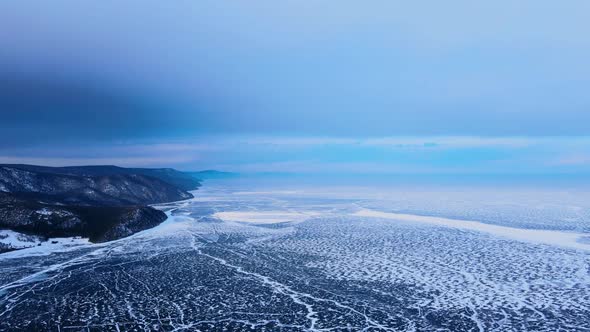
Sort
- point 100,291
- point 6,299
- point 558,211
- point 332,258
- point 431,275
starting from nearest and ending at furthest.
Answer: point 6,299
point 100,291
point 431,275
point 332,258
point 558,211

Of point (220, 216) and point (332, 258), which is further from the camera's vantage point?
point (220, 216)

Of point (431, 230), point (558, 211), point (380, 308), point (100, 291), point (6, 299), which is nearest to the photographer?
point (380, 308)

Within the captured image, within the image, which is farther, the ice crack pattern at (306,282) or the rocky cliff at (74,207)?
the rocky cliff at (74,207)

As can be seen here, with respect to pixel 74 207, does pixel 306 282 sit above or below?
below

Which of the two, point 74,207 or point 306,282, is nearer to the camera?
point 306,282

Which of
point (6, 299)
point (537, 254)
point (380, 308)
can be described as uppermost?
point (537, 254)

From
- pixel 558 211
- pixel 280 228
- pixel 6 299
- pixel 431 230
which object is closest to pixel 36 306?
pixel 6 299

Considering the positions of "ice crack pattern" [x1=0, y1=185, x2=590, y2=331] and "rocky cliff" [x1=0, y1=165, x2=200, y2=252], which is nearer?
"ice crack pattern" [x1=0, y1=185, x2=590, y2=331]

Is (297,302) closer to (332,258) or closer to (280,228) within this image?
(332,258)
